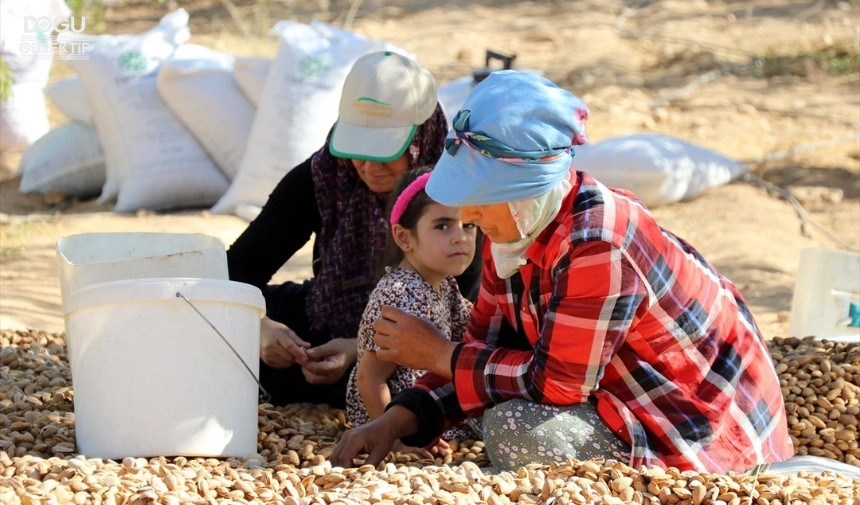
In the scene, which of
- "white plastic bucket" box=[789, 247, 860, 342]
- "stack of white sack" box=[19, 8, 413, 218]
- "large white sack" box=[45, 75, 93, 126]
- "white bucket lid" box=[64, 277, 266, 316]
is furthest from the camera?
"large white sack" box=[45, 75, 93, 126]

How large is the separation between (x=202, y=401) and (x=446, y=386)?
24.3 inches

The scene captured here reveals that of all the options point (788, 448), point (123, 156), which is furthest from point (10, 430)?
point (123, 156)

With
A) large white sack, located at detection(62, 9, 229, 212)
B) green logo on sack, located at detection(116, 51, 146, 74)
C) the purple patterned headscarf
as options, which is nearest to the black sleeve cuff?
the purple patterned headscarf

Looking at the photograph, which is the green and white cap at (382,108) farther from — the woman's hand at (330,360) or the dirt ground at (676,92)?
the dirt ground at (676,92)

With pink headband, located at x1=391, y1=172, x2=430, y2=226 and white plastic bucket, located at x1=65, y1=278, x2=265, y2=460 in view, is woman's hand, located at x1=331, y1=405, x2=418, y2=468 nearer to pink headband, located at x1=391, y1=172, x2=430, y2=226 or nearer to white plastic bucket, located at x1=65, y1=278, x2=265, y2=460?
white plastic bucket, located at x1=65, y1=278, x2=265, y2=460

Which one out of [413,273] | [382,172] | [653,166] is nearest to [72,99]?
[653,166]

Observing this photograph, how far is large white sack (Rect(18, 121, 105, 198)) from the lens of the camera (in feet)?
22.2

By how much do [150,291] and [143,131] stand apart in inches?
149

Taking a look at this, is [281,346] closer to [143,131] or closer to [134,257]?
[134,257]

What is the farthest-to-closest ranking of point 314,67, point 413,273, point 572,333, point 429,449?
point 314,67, point 413,273, point 429,449, point 572,333

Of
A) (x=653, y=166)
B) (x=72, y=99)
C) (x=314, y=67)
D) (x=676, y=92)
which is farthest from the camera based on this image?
(x=676, y=92)

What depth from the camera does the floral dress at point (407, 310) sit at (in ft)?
10.5

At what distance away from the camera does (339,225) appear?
3.62 m

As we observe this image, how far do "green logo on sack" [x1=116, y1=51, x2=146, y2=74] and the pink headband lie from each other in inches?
138
